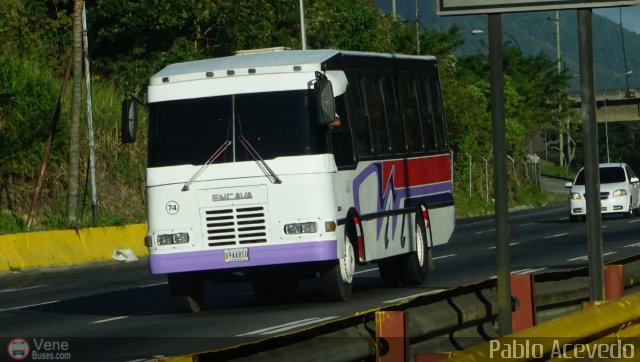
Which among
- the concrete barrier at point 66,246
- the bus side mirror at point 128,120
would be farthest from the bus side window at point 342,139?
the concrete barrier at point 66,246

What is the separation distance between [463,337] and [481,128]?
63320mm

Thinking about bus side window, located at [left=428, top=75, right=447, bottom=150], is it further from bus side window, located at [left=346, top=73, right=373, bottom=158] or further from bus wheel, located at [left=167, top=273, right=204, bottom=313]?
bus wheel, located at [left=167, top=273, right=204, bottom=313]

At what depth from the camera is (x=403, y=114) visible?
72.8ft

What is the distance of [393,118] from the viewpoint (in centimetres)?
2170

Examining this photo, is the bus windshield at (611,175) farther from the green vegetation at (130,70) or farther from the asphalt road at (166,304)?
the green vegetation at (130,70)

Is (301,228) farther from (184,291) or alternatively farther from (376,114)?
(376,114)

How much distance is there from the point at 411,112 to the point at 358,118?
2.60 metres

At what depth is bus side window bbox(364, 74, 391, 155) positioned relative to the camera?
2075 centimetres

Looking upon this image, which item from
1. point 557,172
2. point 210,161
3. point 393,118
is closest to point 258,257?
point 210,161

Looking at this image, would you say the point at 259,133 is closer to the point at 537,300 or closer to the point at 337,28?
the point at 537,300

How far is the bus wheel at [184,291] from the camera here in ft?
62.9

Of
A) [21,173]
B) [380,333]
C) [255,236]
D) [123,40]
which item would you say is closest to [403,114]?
[255,236]

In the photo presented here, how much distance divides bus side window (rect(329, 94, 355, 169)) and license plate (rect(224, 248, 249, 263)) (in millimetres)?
1567

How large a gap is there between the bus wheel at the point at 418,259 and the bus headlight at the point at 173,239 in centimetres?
431
